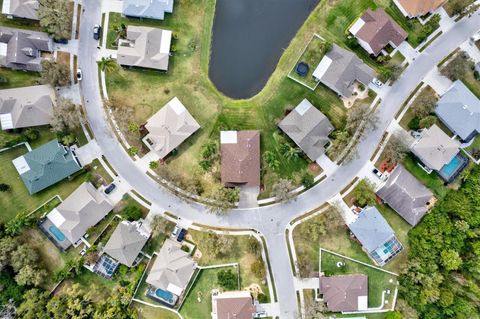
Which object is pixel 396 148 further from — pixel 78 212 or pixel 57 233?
pixel 57 233

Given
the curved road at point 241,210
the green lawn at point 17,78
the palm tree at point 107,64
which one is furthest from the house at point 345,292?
the green lawn at point 17,78

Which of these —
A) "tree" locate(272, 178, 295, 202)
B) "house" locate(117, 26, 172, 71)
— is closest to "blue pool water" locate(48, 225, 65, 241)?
"house" locate(117, 26, 172, 71)

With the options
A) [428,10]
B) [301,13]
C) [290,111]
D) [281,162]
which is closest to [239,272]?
[281,162]

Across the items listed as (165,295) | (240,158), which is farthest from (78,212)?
(240,158)

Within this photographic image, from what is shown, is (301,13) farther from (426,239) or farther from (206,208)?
(426,239)

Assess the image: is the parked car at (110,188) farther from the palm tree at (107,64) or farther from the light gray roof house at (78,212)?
the palm tree at (107,64)

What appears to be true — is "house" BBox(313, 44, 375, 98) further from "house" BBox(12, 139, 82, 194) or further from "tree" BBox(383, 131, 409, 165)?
"house" BBox(12, 139, 82, 194)
